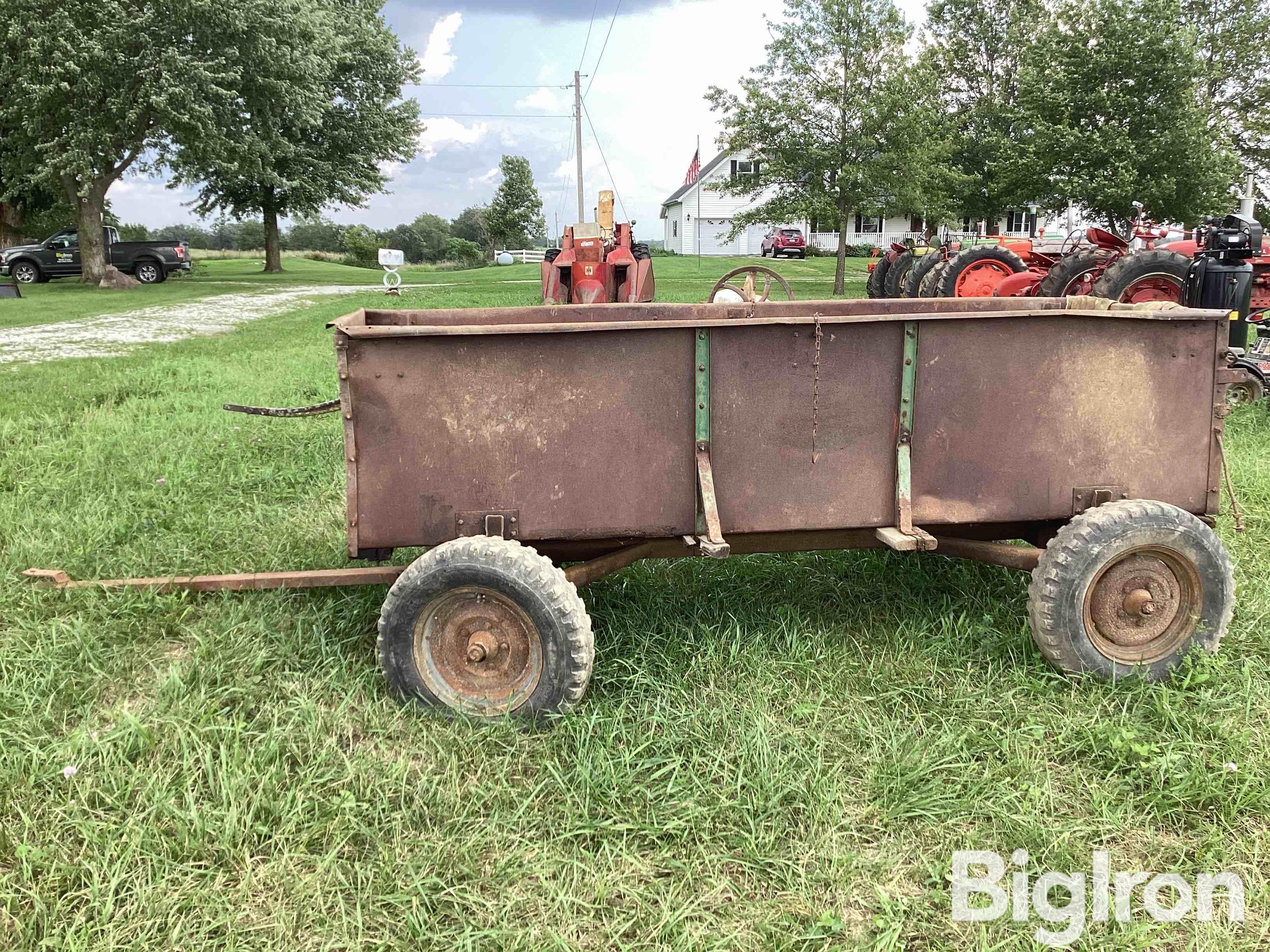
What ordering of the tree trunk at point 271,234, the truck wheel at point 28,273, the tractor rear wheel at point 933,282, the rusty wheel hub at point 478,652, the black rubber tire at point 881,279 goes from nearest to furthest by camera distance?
the rusty wheel hub at point 478,652 → the tractor rear wheel at point 933,282 → the black rubber tire at point 881,279 → the truck wheel at point 28,273 → the tree trunk at point 271,234

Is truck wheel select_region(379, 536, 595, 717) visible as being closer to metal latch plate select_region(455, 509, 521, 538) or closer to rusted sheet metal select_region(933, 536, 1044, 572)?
metal latch plate select_region(455, 509, 521, 538)

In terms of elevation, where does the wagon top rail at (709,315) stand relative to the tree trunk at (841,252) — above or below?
below

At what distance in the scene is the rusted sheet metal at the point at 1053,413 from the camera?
3.16 m

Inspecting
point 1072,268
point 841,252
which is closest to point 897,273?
point 1072,268

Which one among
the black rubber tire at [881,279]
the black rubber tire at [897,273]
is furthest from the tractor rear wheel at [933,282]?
the black rubber tire at [881,279]

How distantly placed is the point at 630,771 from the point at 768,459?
1136mm

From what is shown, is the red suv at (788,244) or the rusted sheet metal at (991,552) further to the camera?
the red suv at (788,244)

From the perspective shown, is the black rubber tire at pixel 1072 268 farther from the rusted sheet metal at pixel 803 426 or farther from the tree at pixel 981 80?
the tree at pixel 981 80

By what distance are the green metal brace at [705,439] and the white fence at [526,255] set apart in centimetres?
5669

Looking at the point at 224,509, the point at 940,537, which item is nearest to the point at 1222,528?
the point at 940,537

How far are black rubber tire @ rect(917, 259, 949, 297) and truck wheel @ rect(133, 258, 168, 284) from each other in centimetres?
2451

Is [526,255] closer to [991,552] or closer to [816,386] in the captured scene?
[991,552]

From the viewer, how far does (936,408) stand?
3.20m

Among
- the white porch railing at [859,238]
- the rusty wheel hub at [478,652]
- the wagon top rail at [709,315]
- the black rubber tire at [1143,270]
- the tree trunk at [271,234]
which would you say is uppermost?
the white porch railing at [859,238]
